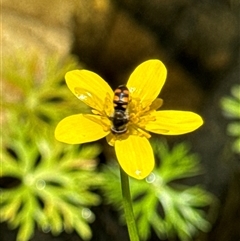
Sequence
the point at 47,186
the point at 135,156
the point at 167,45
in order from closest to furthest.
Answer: the point at 135,156 → the point at 47,186 → the point at 167,45

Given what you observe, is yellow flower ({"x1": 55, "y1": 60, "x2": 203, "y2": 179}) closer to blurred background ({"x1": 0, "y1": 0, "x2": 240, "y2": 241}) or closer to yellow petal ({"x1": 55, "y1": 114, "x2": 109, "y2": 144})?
yellow petal ({"x1": 55, "y1": 114, "x2": 109, "y2": 144})

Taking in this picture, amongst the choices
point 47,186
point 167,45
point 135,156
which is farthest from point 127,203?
point 167,45

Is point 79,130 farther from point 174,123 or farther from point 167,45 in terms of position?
point 167,45

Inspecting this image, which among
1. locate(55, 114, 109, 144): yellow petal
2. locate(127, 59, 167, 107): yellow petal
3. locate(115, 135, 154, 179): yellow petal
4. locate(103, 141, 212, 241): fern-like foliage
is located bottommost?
locate(103, 141, 212, 241): fern-like foliage

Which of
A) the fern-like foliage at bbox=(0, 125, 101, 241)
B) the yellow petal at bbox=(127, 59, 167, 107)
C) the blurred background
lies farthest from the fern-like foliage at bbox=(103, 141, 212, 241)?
the yellow petal at bbox=(127, 59, 167, 107)

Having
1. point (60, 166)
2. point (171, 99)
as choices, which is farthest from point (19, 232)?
point (171, 99)

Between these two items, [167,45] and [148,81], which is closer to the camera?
[148,81]

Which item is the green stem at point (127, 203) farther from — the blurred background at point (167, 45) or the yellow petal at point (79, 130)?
the blurred background at point (167, 45)

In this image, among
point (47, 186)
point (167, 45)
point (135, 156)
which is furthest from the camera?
point (167, 45)
